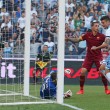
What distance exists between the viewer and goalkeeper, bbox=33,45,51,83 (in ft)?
58.8

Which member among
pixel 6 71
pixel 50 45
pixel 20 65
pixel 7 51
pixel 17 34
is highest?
pixel 17 34

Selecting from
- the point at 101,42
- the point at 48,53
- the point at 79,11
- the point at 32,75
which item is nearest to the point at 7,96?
the point at 101,42

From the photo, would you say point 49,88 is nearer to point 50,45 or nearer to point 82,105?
point 82,105

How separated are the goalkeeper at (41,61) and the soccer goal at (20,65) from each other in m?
0.31

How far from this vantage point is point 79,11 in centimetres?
2281

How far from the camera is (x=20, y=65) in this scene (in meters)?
18.8

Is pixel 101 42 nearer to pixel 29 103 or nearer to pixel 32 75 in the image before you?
pixel 29 103

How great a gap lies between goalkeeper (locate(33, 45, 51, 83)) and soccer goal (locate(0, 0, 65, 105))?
312 mm

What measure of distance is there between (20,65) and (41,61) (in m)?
0.74

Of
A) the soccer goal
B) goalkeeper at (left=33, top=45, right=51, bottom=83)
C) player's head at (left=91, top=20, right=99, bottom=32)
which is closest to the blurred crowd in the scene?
the soccer goal

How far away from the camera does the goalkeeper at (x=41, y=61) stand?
1792 centimetres

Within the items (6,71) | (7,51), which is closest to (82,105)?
(6,71)

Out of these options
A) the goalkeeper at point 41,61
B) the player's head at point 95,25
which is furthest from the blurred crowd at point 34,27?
the player's head at point 95,25

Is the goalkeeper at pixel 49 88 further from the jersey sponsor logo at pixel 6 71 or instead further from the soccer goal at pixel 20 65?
the jersey sponsor logo at pixel 6 71
